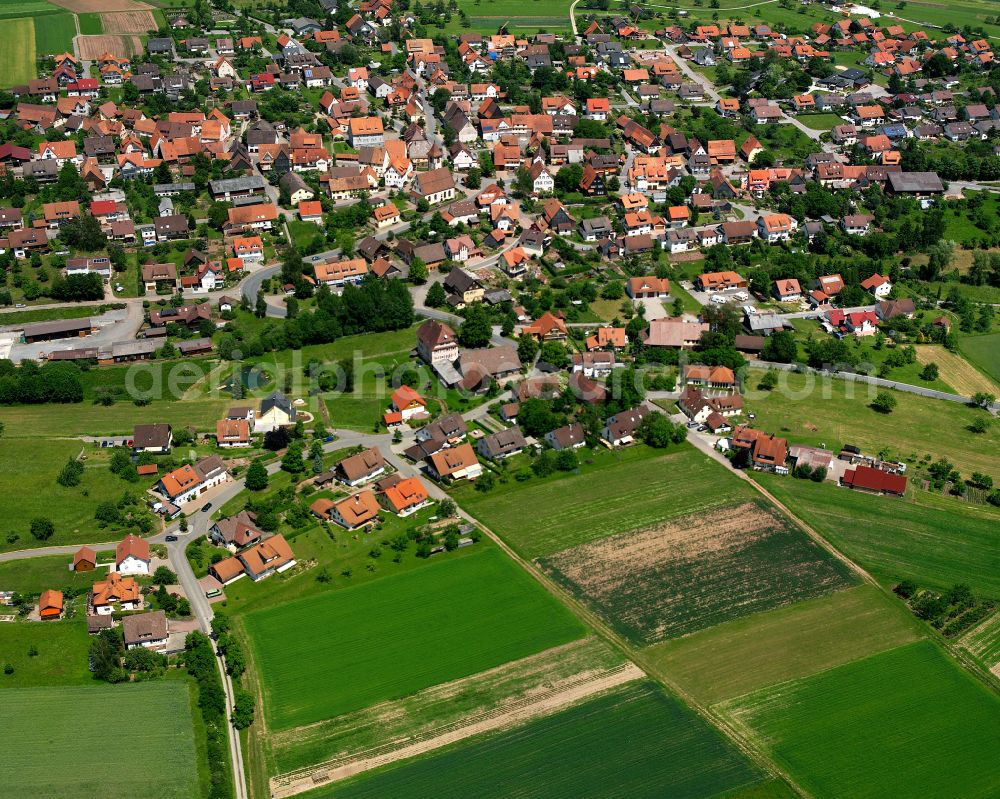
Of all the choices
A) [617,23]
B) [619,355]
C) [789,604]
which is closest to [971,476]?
[789,604]

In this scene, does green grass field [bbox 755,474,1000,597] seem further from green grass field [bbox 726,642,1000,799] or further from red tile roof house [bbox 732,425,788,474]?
green grass field [bbox 726,642,1000,799]

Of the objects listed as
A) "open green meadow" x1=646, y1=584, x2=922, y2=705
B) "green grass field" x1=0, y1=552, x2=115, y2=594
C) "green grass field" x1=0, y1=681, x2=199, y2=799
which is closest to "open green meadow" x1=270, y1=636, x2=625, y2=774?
"open green meadow" x1=646, y1=584, x2=922, y2=705

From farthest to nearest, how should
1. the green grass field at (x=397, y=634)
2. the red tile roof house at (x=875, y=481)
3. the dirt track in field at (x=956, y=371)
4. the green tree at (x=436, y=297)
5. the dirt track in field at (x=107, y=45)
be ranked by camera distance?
the dirt track in field at (x=107, y=45) < the green tree at (x=436, y=297) < the dirt track in field at (x=956, y=371) < the red tile roof house at (x=875, y=481) < the green grass field at (x=397, y=634)

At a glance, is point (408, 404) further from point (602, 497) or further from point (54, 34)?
point (54, 34)

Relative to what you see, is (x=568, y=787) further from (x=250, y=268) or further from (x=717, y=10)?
(x=717, y=10)

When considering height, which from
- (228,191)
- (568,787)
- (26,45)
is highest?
(26,45)

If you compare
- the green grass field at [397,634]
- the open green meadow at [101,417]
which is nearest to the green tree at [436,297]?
the open green meadow at [101,417]

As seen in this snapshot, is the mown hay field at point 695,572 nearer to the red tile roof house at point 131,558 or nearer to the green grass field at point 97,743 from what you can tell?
the green grass field at point 97,743
